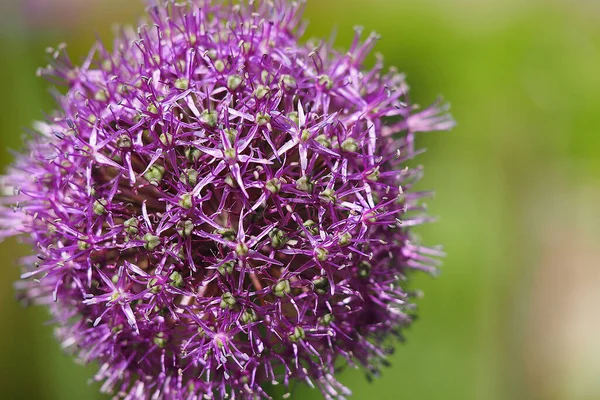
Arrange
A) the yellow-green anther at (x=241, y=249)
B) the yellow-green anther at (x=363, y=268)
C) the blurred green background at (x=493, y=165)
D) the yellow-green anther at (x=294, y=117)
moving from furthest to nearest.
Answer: the blurred green background at (x=493, y=165)
the yellow-green anther at (x=363, y=268)
the yellow-green anther at (x=294, y=117)
the yellow-green anther at (x=241, y=249)

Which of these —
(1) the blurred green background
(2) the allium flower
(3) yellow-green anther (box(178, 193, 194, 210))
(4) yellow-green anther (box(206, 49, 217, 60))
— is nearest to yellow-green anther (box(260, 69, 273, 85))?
(2) the allium flower

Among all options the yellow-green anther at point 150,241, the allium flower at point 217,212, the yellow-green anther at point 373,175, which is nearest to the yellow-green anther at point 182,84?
the allium flower at point 217,212

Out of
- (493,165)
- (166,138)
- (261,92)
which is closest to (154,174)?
(166,138)

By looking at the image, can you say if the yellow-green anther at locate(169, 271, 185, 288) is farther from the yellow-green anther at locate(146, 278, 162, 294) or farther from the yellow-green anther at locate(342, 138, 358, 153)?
the yellow-green anther at locate(342, 138, 358, 153)

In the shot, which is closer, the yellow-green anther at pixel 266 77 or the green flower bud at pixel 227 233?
the green flower bud at pixel 227 233

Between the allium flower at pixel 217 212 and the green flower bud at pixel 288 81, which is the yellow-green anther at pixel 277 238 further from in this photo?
the green flower bud at pixel 288 81

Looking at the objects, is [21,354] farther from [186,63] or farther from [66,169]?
[186,63]

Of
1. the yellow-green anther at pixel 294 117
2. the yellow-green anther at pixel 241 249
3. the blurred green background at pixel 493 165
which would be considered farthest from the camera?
the blurred green background at pixel 493 165

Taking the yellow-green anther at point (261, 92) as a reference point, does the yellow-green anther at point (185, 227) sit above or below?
below
